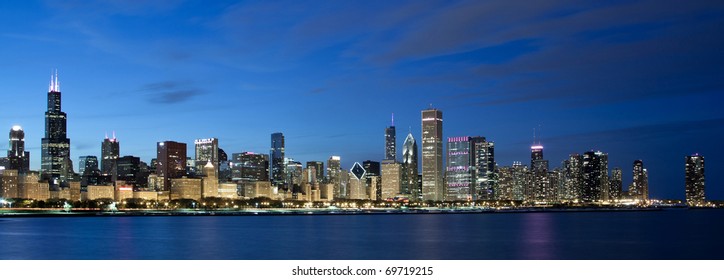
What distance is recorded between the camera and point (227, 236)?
88.3 m

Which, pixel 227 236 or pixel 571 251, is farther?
pixel 227 236

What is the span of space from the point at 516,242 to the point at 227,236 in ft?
101

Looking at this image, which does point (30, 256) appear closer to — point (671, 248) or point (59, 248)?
point (59, 248)

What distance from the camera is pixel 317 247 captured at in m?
71.2
